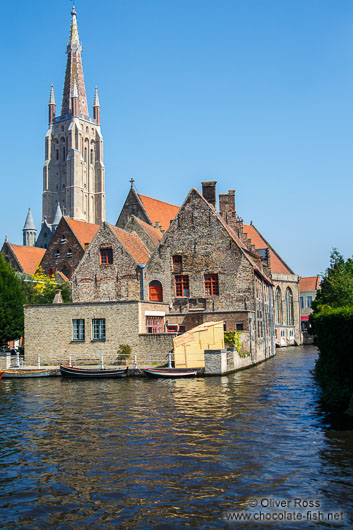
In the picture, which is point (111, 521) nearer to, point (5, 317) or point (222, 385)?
point (222, 385)

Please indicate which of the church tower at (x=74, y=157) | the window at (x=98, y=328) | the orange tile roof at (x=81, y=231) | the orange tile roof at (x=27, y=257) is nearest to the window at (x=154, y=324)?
the window at (x=98, y=328)

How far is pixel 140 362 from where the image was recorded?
3108 cm

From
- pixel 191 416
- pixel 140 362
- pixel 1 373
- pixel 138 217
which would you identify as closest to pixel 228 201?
pixel 138 217

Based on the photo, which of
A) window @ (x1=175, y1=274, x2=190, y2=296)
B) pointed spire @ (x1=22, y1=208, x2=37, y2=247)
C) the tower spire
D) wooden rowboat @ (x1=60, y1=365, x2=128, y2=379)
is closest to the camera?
wooden rowboat @ (x1=60, y1=365, x2=128, y2=379)

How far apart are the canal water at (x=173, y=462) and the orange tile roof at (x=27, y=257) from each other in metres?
49.1

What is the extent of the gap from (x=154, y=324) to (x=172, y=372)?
7494mm

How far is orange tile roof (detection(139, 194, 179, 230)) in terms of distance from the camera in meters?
51.4

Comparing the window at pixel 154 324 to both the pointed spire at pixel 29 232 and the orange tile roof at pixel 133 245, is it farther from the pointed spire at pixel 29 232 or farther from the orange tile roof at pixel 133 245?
the pointed spire at pixel 29 232

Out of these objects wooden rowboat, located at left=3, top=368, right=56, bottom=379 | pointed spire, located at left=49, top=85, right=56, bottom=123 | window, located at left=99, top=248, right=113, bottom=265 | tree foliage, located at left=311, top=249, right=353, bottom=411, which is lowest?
wooden rowboat, located at left=3, top=368, right=56, bottom=379

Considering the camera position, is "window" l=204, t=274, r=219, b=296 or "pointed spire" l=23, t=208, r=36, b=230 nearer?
"window" l=204, t=274, r=219, b=296

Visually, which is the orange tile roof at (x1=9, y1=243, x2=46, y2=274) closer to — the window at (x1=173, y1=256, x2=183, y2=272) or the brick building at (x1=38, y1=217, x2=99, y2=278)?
the brick building at (x1=38, y1=217, x2=99, y2=278)

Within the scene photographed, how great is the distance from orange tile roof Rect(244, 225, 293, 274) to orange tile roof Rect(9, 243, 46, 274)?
30.2 meters

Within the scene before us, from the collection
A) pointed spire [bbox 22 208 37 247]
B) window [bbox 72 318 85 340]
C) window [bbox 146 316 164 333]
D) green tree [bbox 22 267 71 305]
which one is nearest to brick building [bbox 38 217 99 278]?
green tree [bbox 22 267 71 305]

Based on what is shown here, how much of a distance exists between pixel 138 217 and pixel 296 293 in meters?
35.0
